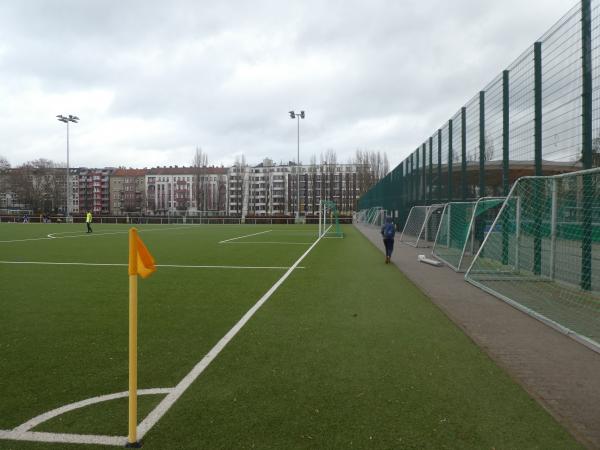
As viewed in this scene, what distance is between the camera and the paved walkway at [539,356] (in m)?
3.35

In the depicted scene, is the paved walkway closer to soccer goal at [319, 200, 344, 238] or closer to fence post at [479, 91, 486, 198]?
fence post at [479, 91, 486, 198]

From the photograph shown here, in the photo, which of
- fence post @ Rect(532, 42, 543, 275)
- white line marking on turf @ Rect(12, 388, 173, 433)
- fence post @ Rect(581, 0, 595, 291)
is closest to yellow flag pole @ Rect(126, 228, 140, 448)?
white line marking on turf @ Rect(12, 388, 173, 433)

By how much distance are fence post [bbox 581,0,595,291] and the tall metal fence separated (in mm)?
18

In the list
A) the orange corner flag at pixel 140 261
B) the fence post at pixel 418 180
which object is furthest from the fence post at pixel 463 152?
the orange corner flag at pixel 140 261

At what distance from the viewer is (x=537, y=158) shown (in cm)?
983

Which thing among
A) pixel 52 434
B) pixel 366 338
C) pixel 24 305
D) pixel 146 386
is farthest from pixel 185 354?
pixel 24 305

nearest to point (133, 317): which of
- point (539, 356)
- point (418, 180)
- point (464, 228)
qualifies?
point (539, 356)

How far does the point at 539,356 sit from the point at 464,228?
1065 cm

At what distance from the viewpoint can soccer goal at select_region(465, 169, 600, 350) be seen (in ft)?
22.3

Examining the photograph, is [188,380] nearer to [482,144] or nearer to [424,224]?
[482,144]

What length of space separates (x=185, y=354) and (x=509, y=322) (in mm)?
4451

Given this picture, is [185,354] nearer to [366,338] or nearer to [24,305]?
[366,338]

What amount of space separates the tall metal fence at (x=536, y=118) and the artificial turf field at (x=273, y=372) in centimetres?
447

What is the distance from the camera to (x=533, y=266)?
9703 millimetres
